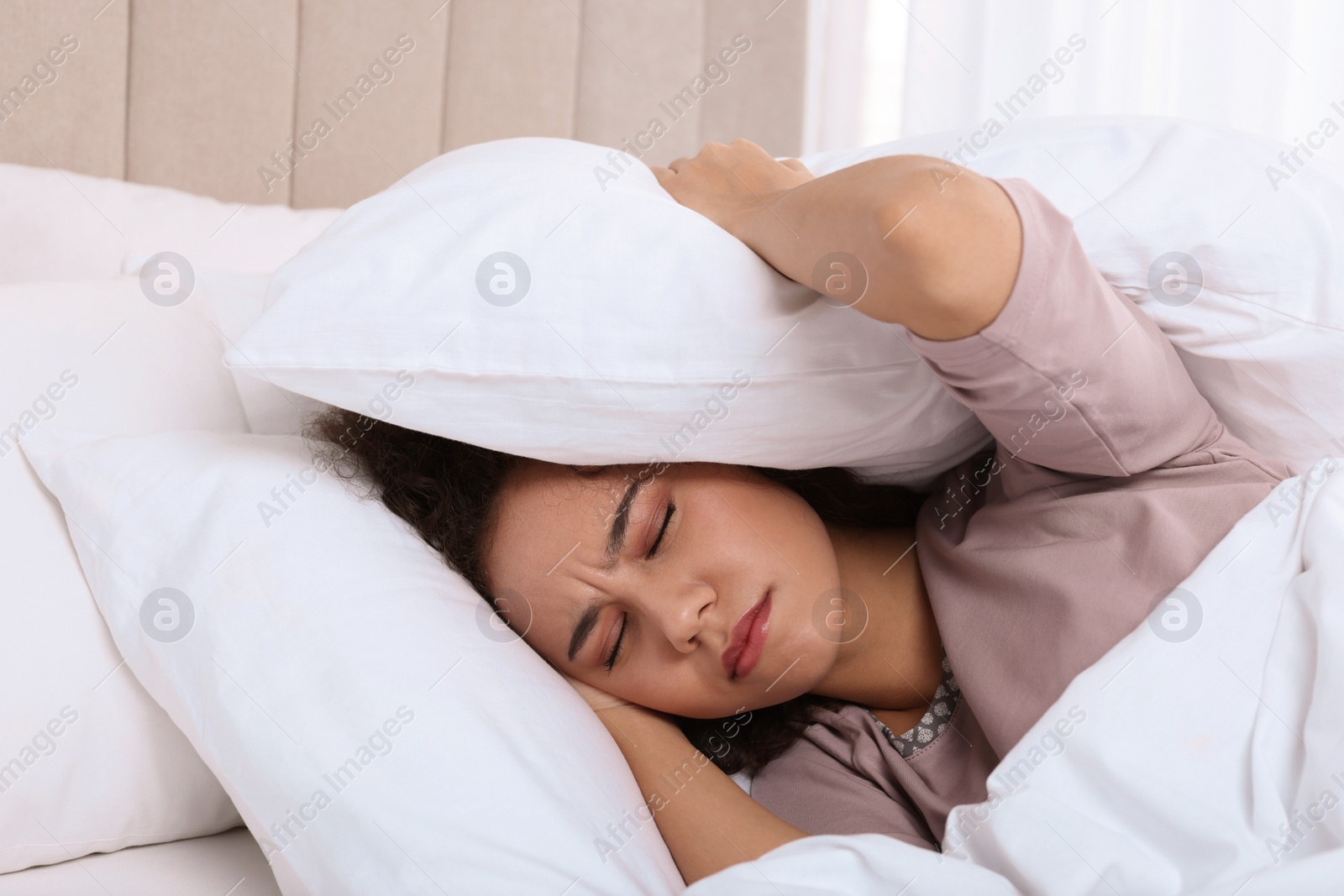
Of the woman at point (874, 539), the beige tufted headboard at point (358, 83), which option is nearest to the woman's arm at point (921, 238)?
the woman at point (874, 539)

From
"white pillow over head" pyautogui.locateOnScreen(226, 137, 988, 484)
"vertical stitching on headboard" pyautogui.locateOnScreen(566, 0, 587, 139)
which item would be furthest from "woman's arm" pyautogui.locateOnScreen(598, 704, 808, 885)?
"vertical stitching on headboard" pyautogui.locateOnScreen(566, 0, 587, 139)

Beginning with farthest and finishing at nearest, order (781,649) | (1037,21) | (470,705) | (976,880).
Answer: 1. (1037,21)
2. (781,649)
3. (470,705)
4. (976,880)

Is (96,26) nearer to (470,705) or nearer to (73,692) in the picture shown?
(73,692)

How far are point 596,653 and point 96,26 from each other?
1.20 metres

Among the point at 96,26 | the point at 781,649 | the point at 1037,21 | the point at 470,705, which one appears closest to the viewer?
the point at 470,705

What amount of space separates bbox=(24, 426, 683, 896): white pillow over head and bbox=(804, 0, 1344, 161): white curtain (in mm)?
1411

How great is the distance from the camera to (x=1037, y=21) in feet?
6.07

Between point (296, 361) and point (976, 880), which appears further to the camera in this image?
point (296, 361)

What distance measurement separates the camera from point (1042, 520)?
0.85m

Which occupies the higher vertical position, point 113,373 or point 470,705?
point 113,373

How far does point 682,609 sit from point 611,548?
0.09 meters

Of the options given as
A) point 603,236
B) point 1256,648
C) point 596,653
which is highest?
point 603,236

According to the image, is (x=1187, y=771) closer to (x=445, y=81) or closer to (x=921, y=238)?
(x=921, y=238)

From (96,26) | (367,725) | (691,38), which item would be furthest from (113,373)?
(691,38)
